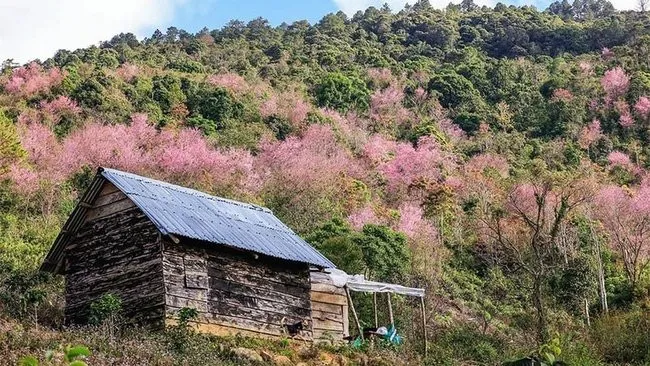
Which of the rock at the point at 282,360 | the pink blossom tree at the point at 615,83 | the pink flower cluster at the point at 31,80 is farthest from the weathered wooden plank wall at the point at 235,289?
the pink blossom tree at the point at 615,83

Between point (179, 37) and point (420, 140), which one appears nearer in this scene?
point (420, 140)

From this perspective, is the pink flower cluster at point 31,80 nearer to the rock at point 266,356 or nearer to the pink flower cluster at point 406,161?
the pink flower cluster at point 406,161

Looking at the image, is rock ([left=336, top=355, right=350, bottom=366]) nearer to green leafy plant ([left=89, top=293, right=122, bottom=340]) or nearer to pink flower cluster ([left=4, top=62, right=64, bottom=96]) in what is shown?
green leafy plant ([left=89, top=293, right=122, bottom=340])

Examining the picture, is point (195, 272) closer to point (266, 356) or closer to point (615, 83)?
point (266, 356)

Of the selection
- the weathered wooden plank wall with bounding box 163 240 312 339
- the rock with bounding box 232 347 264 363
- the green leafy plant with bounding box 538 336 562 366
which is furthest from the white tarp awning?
the green leafy plant with bounding box 538 336 562 366

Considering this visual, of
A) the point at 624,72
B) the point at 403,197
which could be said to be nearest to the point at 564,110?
the point at 624,72

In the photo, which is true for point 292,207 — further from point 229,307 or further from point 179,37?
point 179,37

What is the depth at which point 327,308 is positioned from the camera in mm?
21328

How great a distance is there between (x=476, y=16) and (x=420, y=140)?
37349 mm

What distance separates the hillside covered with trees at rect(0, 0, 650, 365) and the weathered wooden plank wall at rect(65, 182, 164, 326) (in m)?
1.00

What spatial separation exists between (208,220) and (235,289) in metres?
1.69

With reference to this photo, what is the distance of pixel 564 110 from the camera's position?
5475 centimetres

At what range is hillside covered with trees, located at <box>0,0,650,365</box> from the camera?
26219 mm

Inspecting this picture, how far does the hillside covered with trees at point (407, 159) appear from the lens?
26.2 metres
